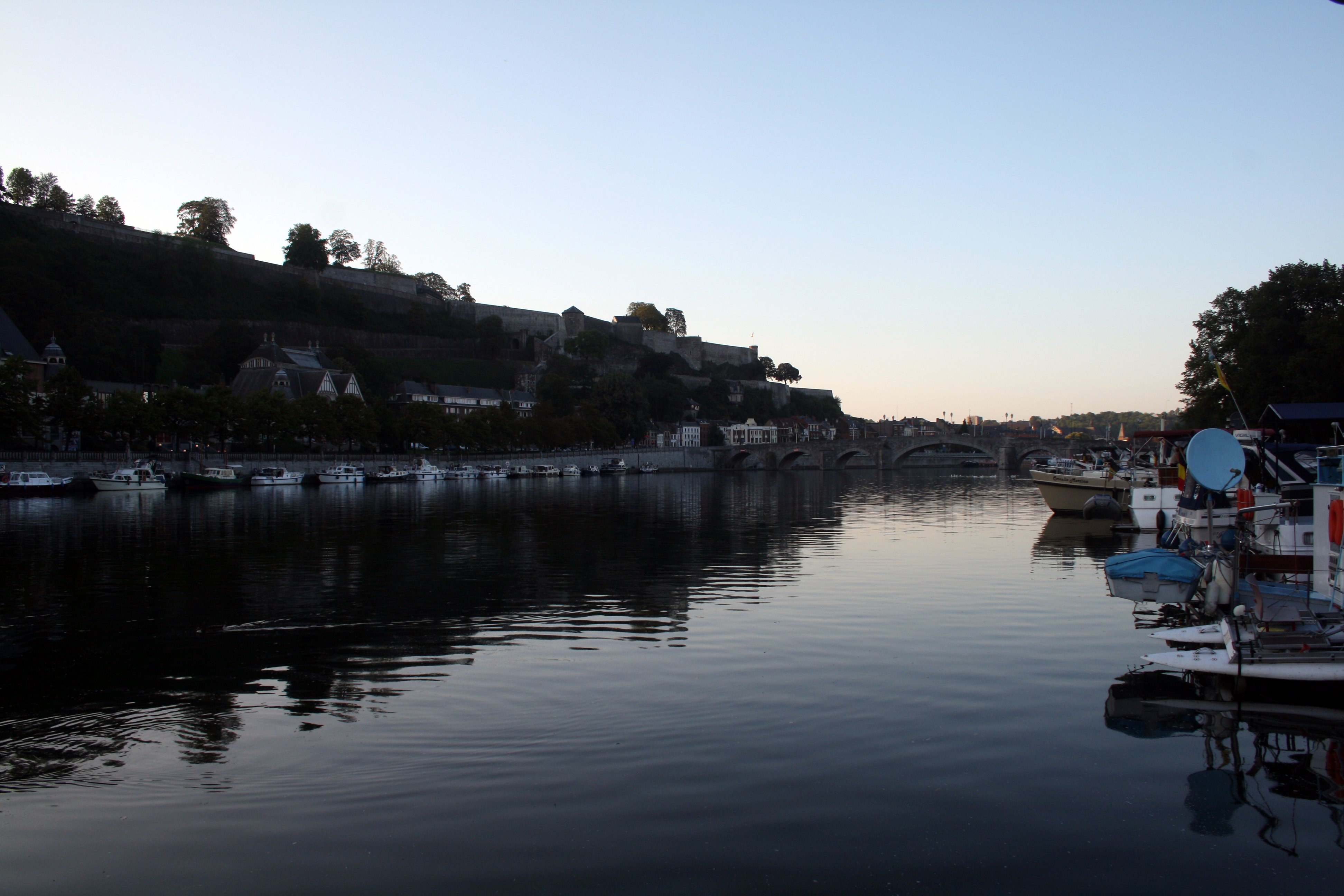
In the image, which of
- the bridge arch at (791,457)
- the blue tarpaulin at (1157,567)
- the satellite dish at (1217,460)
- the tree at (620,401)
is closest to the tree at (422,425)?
the tree at (620,401)

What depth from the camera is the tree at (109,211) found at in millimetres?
110062

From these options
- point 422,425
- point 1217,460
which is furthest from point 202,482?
point 1217,460

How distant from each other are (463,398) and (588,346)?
30006mm

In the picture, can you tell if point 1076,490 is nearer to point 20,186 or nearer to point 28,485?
point 28,485

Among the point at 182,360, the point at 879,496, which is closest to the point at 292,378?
the point at 182,360

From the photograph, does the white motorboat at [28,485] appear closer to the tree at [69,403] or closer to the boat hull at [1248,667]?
the tree at [69,403]

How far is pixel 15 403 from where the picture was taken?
48000 millimetres

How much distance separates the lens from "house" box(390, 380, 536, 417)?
335 ft

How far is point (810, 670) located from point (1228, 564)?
5.62 meters

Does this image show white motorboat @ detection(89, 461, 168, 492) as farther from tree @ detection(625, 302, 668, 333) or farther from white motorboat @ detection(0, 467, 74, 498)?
tree @ detection(625, 302, 668, 333)

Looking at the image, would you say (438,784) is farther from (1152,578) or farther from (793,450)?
(793,450)

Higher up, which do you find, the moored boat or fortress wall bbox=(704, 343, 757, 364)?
fortress wall bbox=(704, 343, 757, 364)

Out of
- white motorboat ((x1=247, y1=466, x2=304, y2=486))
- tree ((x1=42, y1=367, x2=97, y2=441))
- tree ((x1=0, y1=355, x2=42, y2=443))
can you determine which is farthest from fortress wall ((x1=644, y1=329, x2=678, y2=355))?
tree ((x1=0, y1=355, x2=42, y2=443))

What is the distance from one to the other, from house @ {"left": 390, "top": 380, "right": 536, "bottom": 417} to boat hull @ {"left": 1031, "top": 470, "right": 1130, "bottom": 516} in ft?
217
